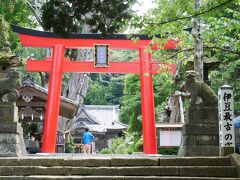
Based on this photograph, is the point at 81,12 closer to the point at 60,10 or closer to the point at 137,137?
the point at 60,10

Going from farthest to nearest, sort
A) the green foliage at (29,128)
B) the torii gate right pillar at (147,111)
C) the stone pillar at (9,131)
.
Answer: the green foliage at (29,128) → the torii gate right pillar at (147,111) → the stone pillar at (9,131)

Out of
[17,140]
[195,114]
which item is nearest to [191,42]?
[195,114]

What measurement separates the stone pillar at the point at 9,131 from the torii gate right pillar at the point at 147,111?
578cm

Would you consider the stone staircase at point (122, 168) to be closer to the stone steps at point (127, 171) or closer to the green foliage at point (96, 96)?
the stone steps at point (127, 171)

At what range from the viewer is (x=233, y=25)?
8.94m

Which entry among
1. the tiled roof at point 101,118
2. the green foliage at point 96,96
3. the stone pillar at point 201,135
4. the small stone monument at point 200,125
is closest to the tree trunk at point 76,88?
the small stone monument at point 200,125

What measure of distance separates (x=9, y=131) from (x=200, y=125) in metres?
3.84

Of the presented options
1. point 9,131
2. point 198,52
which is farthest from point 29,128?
point 198,52

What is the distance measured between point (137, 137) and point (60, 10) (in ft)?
43.5

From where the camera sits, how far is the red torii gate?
44.3 ft

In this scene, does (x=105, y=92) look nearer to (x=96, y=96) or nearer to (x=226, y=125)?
(x=96, y=96)

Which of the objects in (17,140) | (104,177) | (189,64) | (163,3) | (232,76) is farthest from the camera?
(232,76)

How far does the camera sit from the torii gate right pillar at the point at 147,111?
13.2 metres

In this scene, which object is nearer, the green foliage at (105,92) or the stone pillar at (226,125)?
the stone pillar at (226,125)
